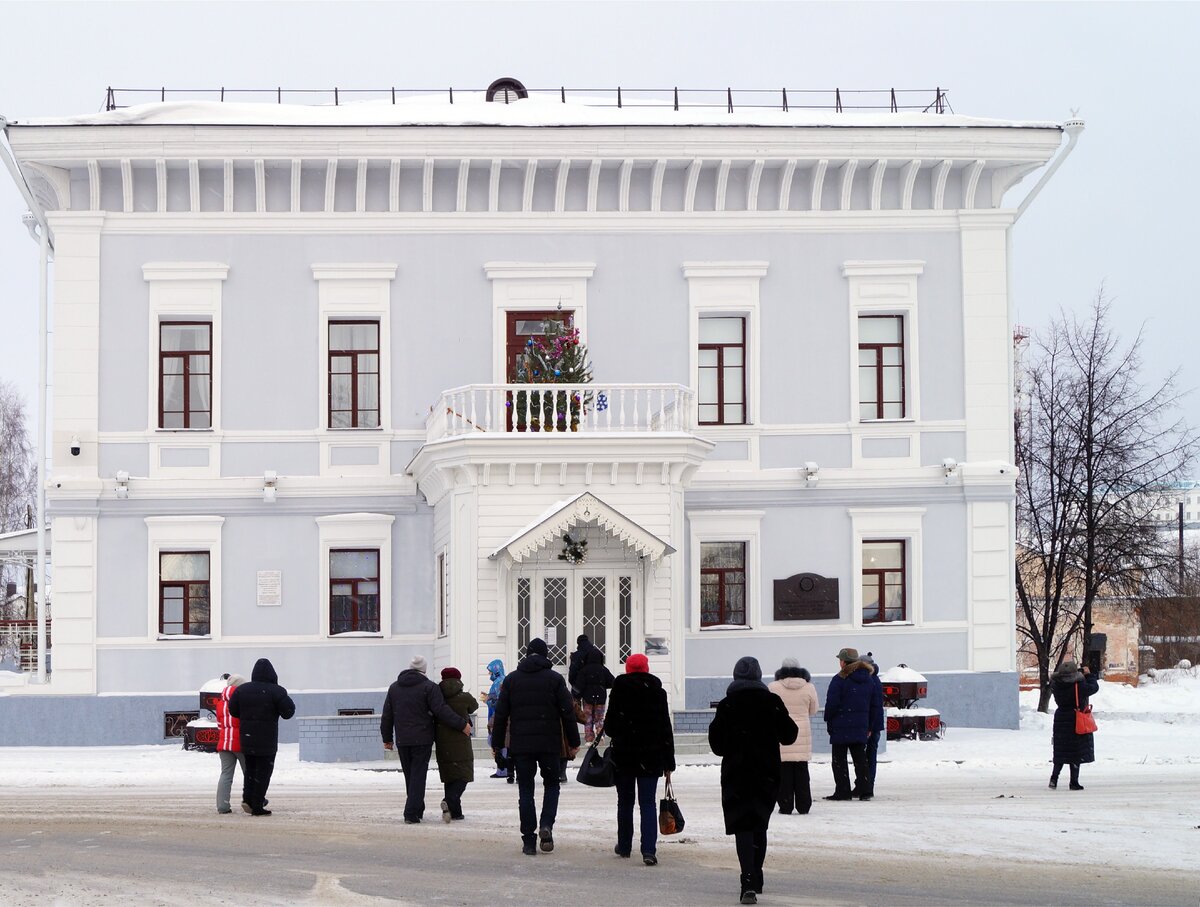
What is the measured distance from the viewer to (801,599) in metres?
28.7

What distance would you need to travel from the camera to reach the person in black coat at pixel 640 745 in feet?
45.0

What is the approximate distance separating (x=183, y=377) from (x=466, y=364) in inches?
179

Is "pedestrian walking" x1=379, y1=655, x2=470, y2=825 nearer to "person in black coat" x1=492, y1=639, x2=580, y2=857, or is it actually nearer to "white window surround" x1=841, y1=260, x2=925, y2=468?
"person in black coat" x1=492, y1=639, x2=580, y2=857

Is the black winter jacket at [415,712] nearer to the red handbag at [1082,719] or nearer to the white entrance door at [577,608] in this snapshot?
the red handbag at [1082,719]

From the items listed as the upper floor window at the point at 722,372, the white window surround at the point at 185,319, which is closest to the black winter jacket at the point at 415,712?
the white window surround at the point at 185,319

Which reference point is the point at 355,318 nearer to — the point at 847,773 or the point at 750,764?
the point at 847,773

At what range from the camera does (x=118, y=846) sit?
14.9 meters

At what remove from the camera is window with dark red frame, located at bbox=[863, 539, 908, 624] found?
95.4 feet

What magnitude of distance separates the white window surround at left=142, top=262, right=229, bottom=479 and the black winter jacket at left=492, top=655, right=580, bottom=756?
14.5 metres

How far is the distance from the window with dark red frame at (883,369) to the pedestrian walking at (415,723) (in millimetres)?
14207

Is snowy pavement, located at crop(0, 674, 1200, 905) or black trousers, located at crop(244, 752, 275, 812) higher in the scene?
black trousers, located at crop(244, 752, 275, 812)

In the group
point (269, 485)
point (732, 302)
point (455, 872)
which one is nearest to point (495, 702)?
point (269, 485)

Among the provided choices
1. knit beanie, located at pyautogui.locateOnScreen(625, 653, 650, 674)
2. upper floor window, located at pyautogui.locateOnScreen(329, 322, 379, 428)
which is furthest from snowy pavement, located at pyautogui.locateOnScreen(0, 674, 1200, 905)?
upper floor window, located at pyautogui.locateOnScreen(329, 322, 379, 428)

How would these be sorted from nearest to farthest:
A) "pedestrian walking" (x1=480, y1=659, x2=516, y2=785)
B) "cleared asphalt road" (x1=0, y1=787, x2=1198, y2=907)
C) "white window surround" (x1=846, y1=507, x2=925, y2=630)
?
"cleared asphalt road" (x1=0, y1=787, x2=1198, y2=907) → "pedestrian walking" (x1=480, y1=659, x2=516, y2=785) → "white window surround" (x1=846, y1=507, x2=925, y2=630)
